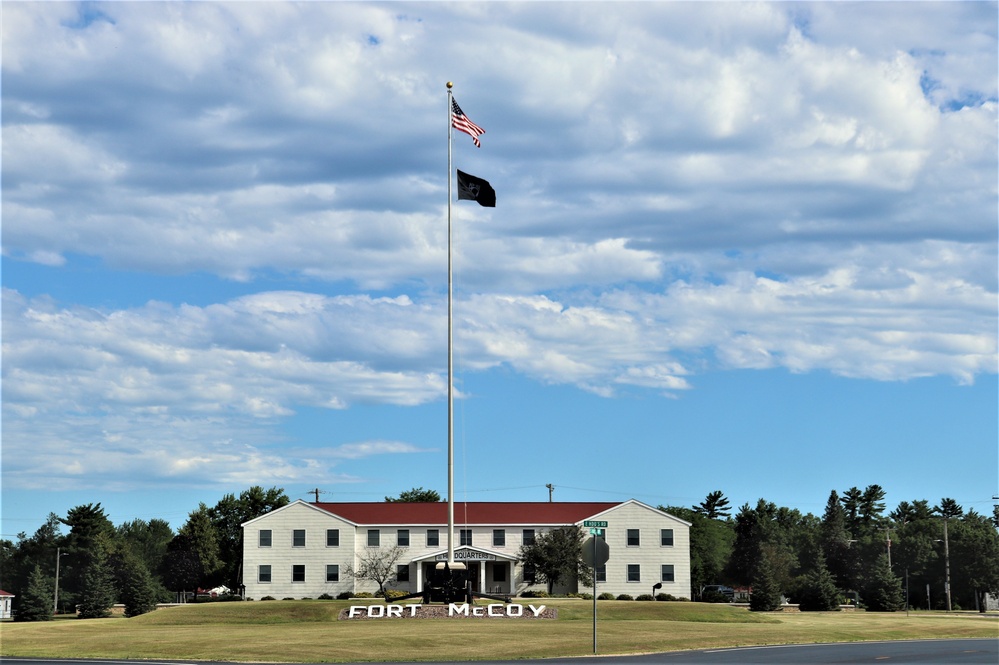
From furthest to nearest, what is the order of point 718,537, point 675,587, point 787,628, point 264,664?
point 718,537 → point 675,587 → point 787,628 → point 264,664

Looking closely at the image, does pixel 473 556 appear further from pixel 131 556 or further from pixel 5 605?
pixel 5 605

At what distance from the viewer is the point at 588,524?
3362 centimetres

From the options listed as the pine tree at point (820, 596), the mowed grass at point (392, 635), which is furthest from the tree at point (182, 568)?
the pine tree at point (820, 596)

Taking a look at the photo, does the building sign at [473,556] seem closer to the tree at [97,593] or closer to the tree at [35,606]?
the tree at [97,593]

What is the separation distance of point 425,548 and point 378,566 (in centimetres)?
383

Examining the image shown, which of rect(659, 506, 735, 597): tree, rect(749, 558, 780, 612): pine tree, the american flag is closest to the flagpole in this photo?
the american flag

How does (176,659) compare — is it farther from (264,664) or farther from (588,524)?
(588,524)

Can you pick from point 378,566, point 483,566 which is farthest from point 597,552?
point 378,566

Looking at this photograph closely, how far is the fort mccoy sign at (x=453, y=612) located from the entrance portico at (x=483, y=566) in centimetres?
3009

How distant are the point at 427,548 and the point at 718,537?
6422 centimetres

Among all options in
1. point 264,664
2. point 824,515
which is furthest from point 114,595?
point 824,515

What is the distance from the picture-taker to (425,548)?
85250mm

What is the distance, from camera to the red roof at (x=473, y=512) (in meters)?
86.0

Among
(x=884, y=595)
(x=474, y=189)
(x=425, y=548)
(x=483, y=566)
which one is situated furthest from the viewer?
(x=425, y=548)
